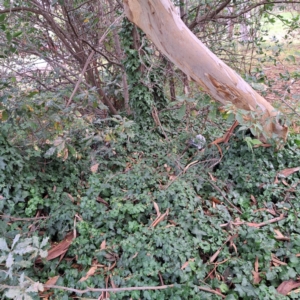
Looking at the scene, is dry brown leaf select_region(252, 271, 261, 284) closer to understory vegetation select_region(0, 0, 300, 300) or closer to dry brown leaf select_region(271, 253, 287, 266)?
understory vegetation select_region(0, 0, 300, 300)

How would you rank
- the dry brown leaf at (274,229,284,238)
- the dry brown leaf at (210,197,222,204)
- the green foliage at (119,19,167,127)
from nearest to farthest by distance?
the dry brown leaf at (274,229,284,238), the dry brown leaf at (210,197,222,204), the green foliage at (119,19,167,127)

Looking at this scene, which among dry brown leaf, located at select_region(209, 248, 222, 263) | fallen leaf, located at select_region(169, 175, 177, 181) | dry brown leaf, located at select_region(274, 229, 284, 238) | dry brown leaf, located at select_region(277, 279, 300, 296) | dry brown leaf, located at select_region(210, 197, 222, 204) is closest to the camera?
dry brown leaf, located at select_region(277, 279, 300, 296)

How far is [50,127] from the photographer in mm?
2680

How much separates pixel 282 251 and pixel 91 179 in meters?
1.75

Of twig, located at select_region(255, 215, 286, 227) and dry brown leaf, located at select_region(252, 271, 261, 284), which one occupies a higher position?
twig, located at select_region(255, 215, 286, 227)

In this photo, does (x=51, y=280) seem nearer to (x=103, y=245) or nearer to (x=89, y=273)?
(x=89, y=273)

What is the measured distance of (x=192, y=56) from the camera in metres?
2.44

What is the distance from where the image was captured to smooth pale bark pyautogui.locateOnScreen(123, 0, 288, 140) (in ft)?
7.81

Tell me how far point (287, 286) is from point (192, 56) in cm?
194

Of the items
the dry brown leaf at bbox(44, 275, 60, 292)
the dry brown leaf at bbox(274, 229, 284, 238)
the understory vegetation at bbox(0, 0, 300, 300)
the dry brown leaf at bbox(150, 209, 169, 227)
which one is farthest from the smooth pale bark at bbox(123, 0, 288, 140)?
the dry brown leaf at bbox(44, 275, 60, 292)

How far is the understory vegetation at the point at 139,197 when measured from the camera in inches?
74.4

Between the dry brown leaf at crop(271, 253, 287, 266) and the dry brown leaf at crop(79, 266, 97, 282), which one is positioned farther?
the dry brown leaf at crop(271, 253, 287, 266)

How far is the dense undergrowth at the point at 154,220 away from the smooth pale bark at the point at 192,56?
A: 445 mm

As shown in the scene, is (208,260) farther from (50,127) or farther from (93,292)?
(50,127)
